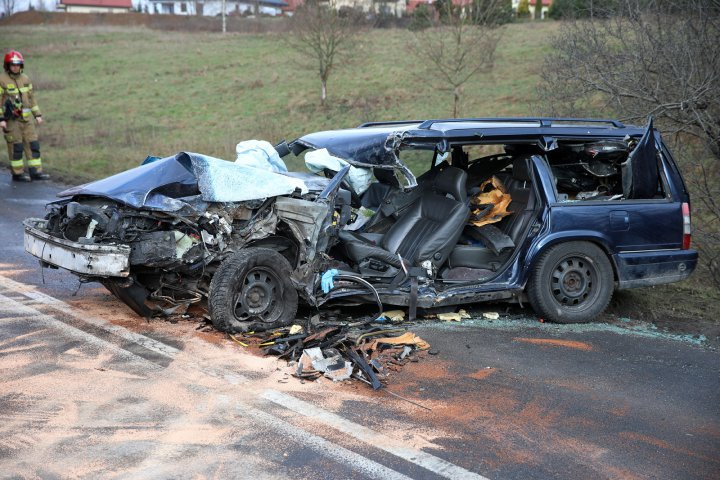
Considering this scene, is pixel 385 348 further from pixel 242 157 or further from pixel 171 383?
pixel 242 157

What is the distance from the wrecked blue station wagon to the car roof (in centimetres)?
2

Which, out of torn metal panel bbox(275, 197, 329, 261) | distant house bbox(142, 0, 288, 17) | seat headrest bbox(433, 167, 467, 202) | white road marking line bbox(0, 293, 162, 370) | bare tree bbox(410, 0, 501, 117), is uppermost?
distant house bbox(142, 0, 288, 17)

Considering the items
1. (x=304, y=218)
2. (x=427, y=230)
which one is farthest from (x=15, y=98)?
(x=427, y=230)

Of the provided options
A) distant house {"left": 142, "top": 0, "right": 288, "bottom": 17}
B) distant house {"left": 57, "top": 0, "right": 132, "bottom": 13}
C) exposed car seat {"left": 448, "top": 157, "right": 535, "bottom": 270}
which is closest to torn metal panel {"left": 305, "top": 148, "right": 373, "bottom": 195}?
exposed car seat {"left": 448, "top": 157, "right": 535, "bottom": 270}

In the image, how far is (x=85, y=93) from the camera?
31406 mm

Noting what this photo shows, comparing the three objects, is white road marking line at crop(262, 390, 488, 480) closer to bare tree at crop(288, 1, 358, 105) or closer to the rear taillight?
the rear taillight

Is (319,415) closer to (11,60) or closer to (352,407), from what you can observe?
(352,407)

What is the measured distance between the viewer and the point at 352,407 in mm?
4863

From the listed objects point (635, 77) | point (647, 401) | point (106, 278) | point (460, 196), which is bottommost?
point (647, 401)

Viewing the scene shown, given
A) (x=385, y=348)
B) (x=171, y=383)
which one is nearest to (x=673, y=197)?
(x=385, y=348)

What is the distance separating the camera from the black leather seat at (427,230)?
6.81 metres

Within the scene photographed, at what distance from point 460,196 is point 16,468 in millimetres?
4417

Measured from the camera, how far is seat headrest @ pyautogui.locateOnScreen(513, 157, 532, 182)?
708 cm

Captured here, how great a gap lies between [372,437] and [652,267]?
3.92 m
